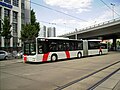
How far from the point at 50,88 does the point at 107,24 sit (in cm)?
3604

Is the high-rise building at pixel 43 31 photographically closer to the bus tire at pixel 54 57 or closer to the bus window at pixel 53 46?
the bus window at pixel 53 46

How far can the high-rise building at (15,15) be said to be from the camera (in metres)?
41.9

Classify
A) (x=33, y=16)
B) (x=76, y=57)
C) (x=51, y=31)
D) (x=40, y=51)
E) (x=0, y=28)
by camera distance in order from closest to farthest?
(x=40, y=51)
(x=76, y=57)
(x=0, y=28)
(x=33, y=16)
(x=51, y=31)

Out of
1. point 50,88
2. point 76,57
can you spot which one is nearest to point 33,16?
point 76,57

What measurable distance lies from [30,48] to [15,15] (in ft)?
104

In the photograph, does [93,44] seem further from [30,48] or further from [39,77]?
[39,77]

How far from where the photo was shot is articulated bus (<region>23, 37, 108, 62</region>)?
17.0 m

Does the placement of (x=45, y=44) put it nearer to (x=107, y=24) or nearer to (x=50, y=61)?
(x=50, y=61)

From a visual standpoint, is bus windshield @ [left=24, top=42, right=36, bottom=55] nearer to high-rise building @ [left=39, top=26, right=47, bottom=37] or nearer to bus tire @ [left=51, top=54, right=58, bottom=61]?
bus tire @ [left=51, top=54, right=58, bottom=61]

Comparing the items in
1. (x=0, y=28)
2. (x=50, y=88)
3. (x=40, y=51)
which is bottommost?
(x=50, y=88)

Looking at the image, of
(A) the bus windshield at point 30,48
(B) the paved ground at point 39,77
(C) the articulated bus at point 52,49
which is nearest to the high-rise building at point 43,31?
(C) the articulated bus at point 52,49

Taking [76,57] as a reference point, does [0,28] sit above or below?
above

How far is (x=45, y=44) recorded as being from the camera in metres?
17.7

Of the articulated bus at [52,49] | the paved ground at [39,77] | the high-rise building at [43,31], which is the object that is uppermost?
the high-rise building at [43,31]
